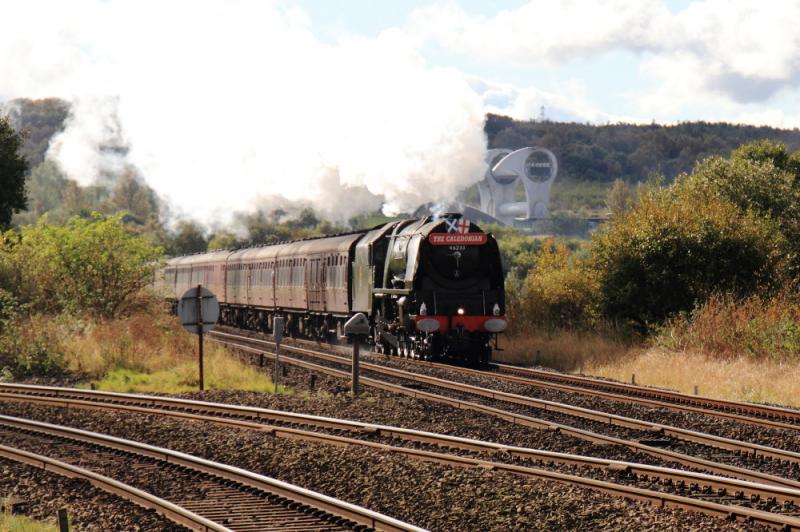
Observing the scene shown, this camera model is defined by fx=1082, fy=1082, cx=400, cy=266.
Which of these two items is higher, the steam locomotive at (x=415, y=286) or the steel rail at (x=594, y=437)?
the steam locomotive at (x=415, y=286)

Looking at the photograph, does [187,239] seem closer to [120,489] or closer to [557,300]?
[557,300]

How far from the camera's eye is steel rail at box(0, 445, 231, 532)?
954cm

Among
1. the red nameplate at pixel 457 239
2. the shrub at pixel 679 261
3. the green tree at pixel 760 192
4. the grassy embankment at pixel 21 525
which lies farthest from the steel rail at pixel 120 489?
the green tree at pixel 760 192

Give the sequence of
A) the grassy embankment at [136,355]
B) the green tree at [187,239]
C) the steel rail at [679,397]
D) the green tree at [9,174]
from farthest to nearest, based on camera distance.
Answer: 1. the green tree at [187,239]
2. the green tree at [9,174]
3. the grassy embankment at [136,355]
4. the steel rail at [679,397]

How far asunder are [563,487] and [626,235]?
19.8 meters

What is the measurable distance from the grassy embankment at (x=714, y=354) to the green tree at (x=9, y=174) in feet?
78.8

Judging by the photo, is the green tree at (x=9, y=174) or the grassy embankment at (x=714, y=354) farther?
the green tree at (x=9, y=174)

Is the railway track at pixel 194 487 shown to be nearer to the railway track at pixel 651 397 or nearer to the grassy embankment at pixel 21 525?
the grassy embankment at pixel 21 525

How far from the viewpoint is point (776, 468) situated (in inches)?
476

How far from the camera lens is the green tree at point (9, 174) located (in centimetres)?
4372

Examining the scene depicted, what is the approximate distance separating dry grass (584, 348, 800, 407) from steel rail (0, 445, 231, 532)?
40.3 ft

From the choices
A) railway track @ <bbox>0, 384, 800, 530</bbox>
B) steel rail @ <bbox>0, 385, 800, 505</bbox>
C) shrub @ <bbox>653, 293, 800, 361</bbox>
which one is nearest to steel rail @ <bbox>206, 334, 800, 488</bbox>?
steel rail @ <bbox>0, 385, 800, 505</bbox>

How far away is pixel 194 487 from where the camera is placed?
11.4 meters

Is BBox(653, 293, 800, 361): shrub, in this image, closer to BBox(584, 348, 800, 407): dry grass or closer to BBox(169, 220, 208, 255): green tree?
BBox(584, 348, 800, 407): dry grass
